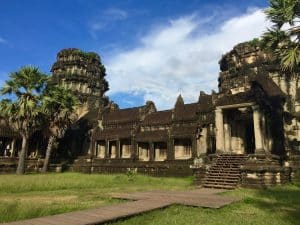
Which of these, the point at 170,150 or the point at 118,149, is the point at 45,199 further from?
the point at 118,149

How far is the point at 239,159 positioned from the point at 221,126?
2.98m

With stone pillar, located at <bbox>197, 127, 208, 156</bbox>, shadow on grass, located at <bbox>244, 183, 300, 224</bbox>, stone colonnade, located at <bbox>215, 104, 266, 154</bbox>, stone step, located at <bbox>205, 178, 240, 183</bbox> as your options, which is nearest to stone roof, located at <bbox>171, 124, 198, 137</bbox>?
stone pillar, located at <bbox>197, 127, 208, 156</bbox>

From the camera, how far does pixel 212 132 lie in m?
28.1

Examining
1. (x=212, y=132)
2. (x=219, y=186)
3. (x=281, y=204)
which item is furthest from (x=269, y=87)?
(x=281, y=204)

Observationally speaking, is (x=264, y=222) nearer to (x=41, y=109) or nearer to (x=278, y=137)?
(x=278, y=137)

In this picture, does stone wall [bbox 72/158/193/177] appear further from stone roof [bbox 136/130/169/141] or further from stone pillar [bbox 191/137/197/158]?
stone roof [bbox 136/130/169/141]

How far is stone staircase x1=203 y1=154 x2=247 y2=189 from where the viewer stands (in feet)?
63.0

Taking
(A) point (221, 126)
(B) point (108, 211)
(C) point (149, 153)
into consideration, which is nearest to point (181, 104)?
(C) point (149, 153)

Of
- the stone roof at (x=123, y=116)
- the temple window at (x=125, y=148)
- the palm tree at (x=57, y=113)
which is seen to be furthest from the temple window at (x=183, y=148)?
the palm tree at (x=57, y=113)

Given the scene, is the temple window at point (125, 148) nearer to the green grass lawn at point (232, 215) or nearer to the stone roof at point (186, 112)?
the stone roof at point (186, 112)

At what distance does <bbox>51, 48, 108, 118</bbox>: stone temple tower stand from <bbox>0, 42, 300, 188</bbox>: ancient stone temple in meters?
0.18

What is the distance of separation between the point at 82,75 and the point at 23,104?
20.0 m

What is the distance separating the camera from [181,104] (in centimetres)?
3491

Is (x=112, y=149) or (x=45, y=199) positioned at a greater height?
(x=112, y=149)
